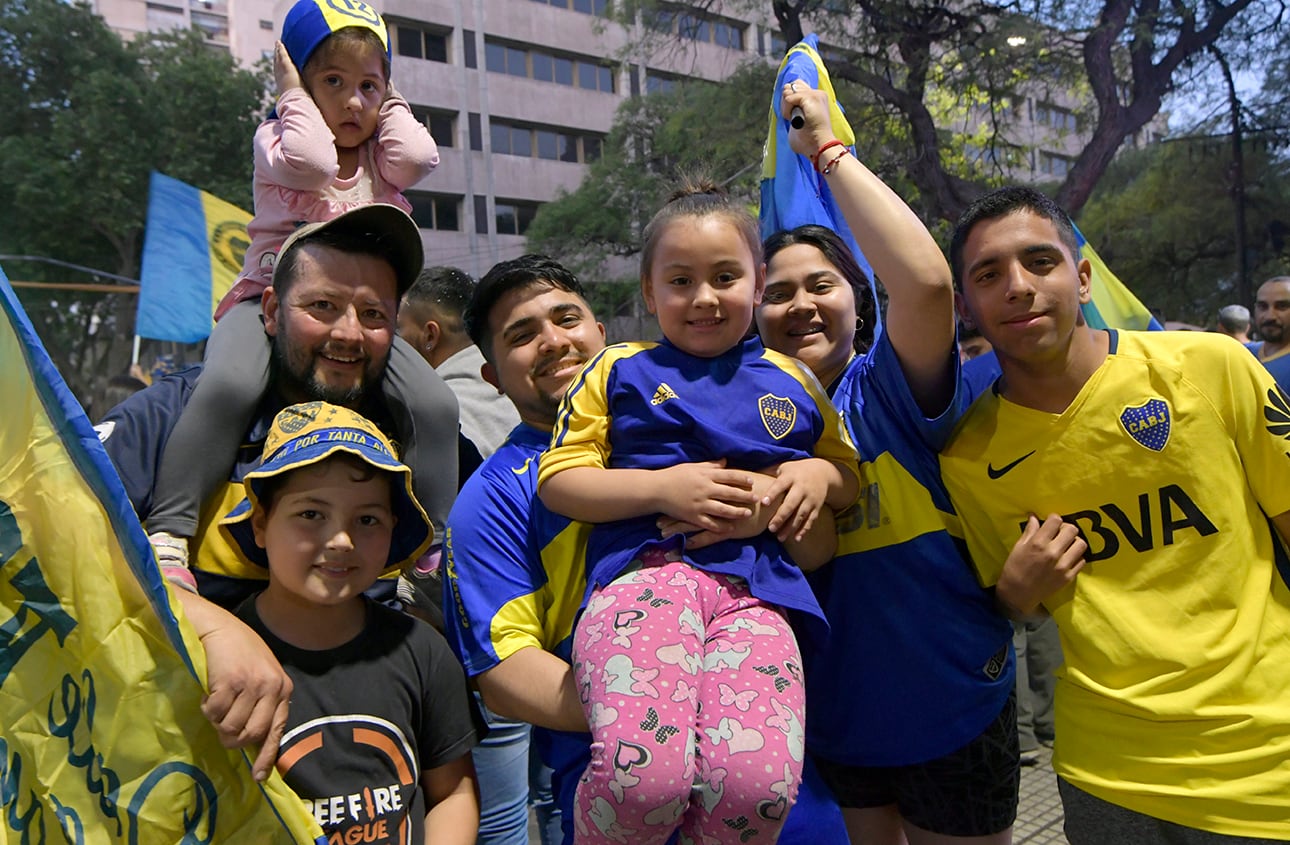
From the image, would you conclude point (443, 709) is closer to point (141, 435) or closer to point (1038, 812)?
point (141, 435)

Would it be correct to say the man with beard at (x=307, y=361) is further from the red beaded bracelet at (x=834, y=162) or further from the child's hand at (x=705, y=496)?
the red beaded bracelet at (x=834, y=162)

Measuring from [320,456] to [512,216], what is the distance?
1290 inches

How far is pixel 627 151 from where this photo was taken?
25.7 metres

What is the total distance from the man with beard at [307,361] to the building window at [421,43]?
1253 inches

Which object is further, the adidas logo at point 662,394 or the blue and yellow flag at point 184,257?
the blue and yellow flag at point 184,257

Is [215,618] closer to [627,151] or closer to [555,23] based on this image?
[627,151]

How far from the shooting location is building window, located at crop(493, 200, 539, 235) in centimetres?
3309

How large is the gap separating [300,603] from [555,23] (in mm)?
36116

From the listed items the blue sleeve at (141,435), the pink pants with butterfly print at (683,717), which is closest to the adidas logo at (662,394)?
the pink pants with butterfly print at (683,717)

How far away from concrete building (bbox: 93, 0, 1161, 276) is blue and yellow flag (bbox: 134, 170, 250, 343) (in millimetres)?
20333

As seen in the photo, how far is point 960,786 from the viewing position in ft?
7.00

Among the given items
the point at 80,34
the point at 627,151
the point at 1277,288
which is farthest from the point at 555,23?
the point at 1277,288

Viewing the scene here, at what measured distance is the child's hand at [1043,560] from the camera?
1.92 m

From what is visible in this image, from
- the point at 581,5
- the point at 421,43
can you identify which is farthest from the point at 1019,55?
the point at 581,5
